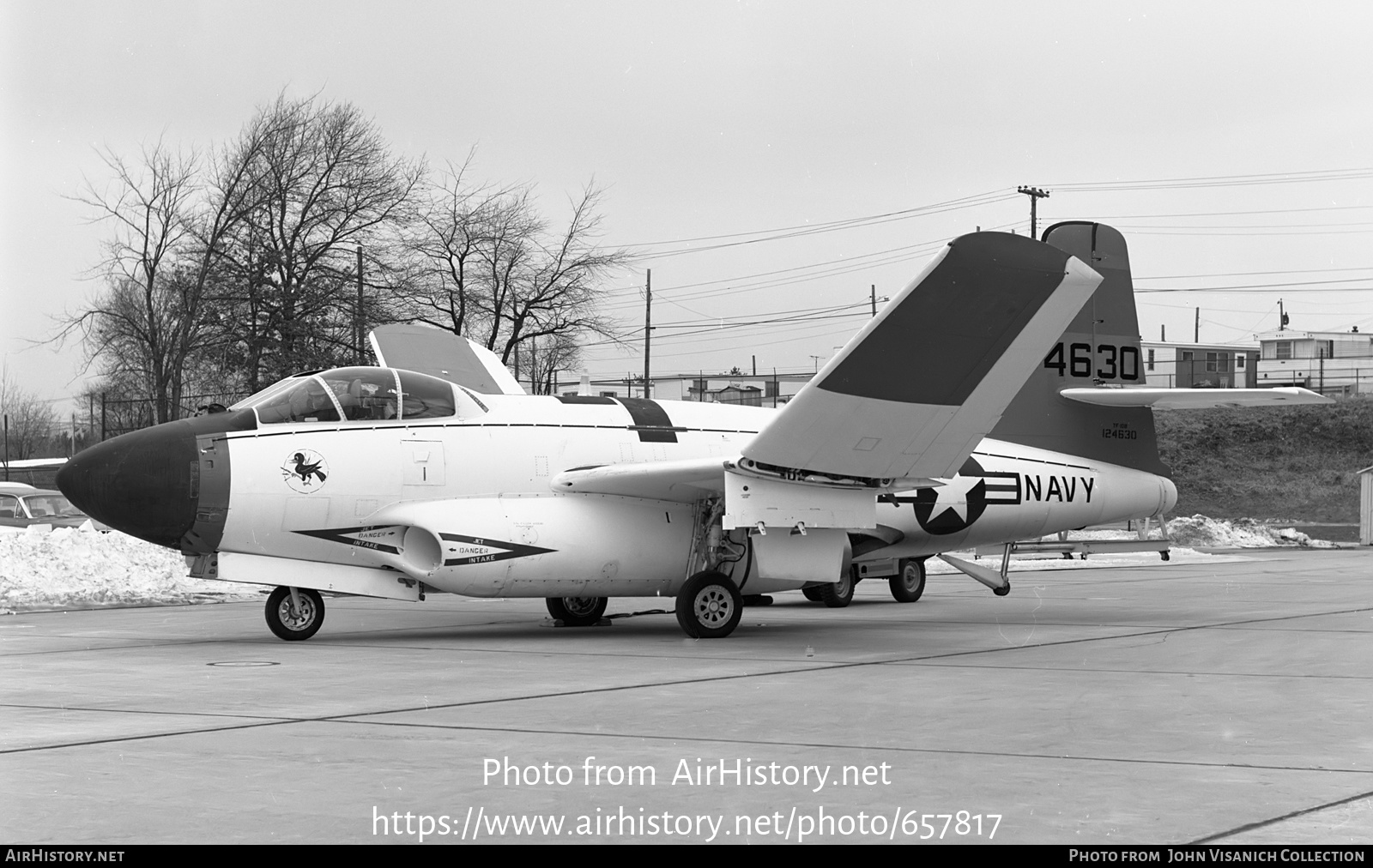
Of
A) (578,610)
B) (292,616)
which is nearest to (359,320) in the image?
(578,610)

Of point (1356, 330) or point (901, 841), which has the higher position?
point (1356, 330)

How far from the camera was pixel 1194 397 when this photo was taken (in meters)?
15.2

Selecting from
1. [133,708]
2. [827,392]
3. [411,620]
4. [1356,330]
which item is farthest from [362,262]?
[1356,330]

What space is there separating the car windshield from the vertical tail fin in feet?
70.3

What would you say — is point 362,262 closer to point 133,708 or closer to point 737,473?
point 737,473

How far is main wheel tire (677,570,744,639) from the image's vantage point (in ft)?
44.9

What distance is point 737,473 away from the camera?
43.3ft

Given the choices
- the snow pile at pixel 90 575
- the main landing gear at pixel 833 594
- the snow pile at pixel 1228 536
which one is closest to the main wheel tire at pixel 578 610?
the main landing gear at pixel 833 594

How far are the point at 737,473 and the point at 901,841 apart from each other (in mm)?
8274

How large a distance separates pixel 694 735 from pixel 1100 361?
11621 millimetres

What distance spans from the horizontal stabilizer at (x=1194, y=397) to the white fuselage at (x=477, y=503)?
5.03 metres

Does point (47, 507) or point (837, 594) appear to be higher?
point (47, 507)

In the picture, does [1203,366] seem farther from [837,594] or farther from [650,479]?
[650,479]

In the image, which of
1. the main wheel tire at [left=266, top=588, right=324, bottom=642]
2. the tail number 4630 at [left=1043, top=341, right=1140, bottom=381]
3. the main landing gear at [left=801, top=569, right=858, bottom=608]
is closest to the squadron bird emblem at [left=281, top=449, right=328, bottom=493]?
the main wheel tire at [left=266, top=588, right=324, bottom=642]
